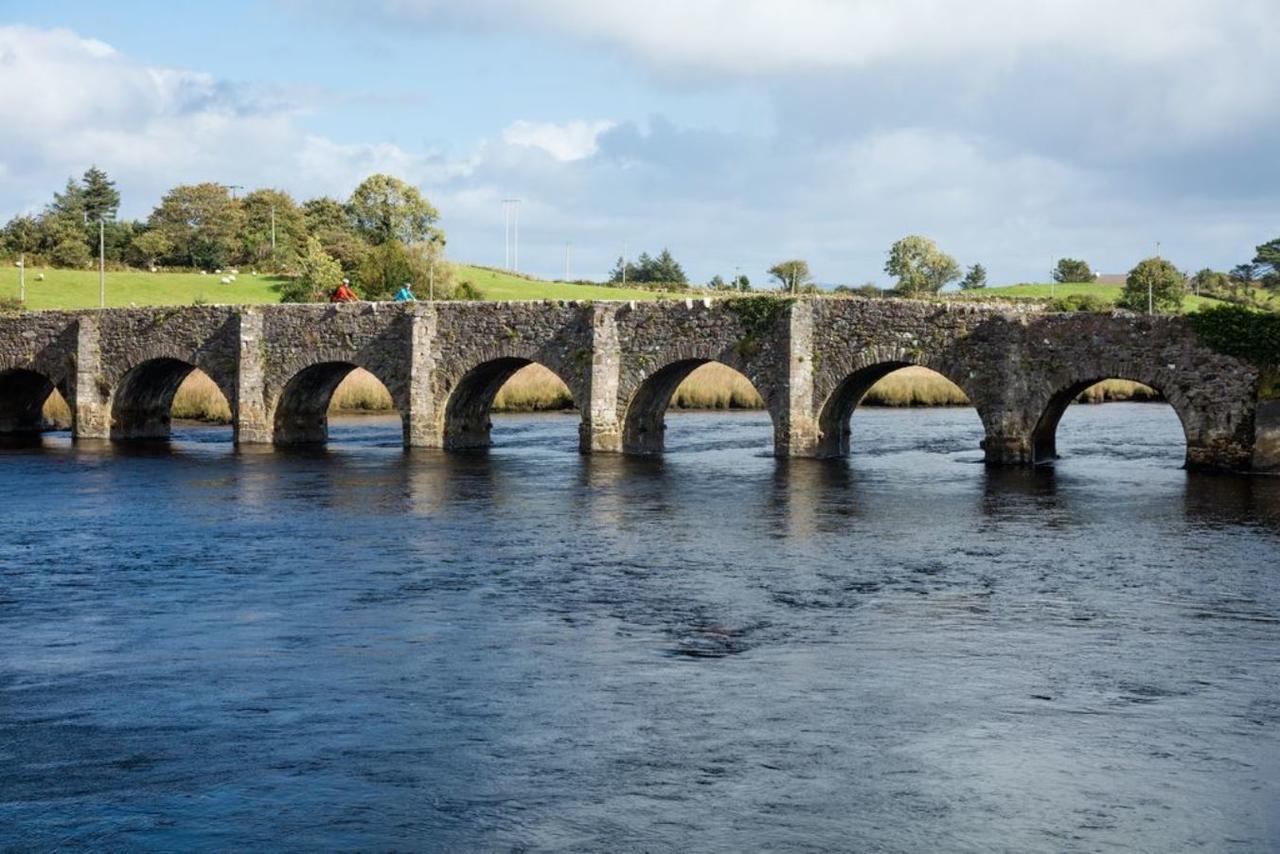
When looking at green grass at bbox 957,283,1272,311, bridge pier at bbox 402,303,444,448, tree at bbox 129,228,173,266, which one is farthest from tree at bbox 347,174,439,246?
bridge pier at bbox 402,303,444,448

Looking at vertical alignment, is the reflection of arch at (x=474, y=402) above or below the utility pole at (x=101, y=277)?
below

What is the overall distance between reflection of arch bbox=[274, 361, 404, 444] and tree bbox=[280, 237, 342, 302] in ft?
136

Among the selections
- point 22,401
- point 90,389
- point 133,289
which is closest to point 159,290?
point 133,289

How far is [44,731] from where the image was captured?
1455 cm

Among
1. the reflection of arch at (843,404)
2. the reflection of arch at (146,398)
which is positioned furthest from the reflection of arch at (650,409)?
the reflection of arch at (146,398)

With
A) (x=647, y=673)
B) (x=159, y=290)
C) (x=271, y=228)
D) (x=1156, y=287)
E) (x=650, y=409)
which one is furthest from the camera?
(x=271, y=228)

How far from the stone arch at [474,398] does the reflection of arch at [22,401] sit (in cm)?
2142

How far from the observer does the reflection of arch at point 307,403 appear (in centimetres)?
5091

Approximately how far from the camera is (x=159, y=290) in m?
95.8

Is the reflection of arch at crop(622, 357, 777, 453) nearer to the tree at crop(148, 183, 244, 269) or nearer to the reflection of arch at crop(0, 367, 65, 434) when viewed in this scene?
the reflection of arch at crop(0, 367, 65, 434)

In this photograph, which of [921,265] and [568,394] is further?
[921,265]

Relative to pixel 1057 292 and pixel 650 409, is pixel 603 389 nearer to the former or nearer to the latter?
pixel 650 409

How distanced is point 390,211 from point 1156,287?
2475 inches

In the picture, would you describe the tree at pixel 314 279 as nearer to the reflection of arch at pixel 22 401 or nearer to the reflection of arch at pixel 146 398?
the reflection of arch at pixel 22 401
